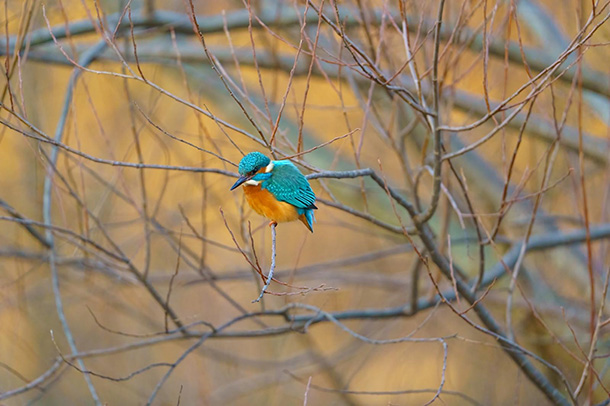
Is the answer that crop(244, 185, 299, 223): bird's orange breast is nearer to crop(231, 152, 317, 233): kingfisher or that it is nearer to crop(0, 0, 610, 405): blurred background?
crop(231, 152, 317, 233): kingfisher

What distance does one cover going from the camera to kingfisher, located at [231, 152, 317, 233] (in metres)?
2.38

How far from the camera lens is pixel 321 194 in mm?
4039

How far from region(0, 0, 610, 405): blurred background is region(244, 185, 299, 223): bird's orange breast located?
188mm

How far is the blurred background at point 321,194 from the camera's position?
294 centimetres

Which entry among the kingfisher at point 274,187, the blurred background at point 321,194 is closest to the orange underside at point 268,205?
the kingfisher at point 274,187

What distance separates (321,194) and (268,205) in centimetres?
160

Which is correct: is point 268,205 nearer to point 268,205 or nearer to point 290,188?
point 268,205

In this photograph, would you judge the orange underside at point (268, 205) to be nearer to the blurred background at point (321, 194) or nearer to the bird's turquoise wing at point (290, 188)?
the bird's turquoise wing at point (290, 188)

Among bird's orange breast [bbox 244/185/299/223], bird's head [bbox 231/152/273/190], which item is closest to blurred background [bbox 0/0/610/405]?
bird's head [bbox 231/152/273/190]

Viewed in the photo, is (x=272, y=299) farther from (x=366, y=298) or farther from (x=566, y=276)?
(x=366, y=298)

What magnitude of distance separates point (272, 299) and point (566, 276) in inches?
112

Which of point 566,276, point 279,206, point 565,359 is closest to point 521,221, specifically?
point 566,276

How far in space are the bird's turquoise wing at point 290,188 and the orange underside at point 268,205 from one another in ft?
0.09

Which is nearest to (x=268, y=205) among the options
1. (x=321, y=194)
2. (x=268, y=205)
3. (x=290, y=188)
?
(x=268, y=205)
